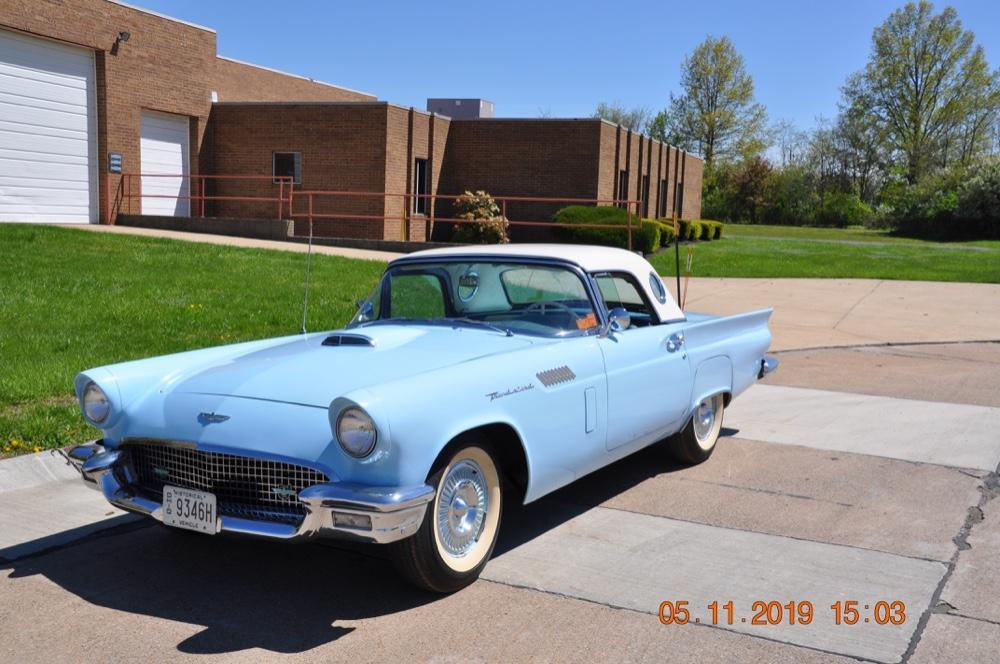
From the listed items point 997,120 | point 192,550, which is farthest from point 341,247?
point 997,120

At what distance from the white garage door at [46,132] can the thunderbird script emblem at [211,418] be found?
19913mm

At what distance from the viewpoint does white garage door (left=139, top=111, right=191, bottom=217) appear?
25172 millimetres

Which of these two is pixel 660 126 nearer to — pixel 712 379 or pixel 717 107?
pixel 717 107

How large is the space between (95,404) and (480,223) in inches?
819

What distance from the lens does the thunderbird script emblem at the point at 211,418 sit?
4320 mm

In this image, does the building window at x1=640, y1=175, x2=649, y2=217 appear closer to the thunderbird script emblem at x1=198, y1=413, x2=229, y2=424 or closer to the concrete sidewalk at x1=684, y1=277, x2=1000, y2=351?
the concrete sidewalk at x1=684, y1=277, x2=1000, y2=351

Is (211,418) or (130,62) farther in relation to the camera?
(130,62)

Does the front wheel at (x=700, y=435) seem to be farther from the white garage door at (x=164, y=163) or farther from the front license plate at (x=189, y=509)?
the white garage door at (x=164, y=163)

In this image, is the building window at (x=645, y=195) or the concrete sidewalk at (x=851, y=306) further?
the building window at (x=645, y=195)

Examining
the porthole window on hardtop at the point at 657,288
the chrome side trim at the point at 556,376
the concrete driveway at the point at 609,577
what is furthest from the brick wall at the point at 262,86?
the chrome side trim at the point at 556,376

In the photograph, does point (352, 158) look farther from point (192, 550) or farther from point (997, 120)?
point (997, 120)

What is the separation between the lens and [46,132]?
22359mm
